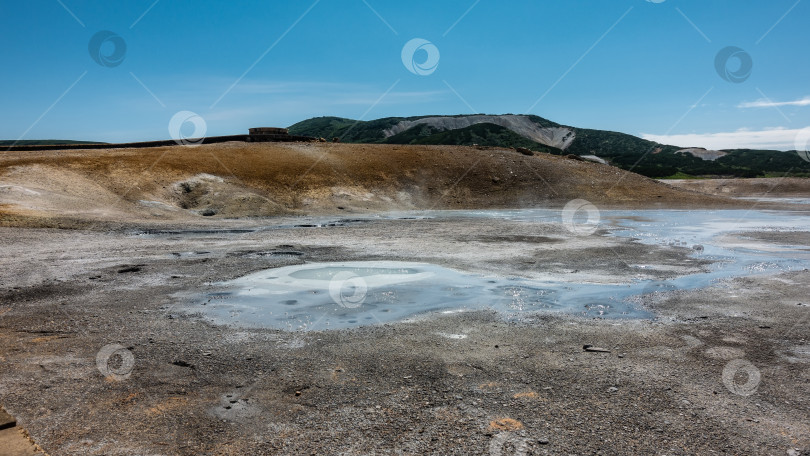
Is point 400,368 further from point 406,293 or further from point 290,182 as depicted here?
point 290,182

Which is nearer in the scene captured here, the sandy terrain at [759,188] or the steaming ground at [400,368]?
the steaming ground at [400,368]

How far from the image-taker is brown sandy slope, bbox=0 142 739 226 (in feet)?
93.0

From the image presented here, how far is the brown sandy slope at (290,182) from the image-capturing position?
93.0 feet

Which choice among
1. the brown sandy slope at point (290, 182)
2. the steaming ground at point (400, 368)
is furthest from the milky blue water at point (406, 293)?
the brown sandy slope at point (290, 182)

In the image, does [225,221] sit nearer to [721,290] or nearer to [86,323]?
[86,323]

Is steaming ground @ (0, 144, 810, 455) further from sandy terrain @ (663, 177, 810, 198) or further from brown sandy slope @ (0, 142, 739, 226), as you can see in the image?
sandy terrain @ (663, 177, 810, 198)

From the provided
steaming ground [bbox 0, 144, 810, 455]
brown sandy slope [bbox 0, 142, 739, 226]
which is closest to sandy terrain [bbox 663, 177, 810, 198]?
brown sandy slope [bbox 0, 142, 739, 226]

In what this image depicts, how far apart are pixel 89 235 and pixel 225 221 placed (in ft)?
25.7

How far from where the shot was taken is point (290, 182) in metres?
39.2

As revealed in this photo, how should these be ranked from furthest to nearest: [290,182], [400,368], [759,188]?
[759,188]
[290,182]
[400,368]

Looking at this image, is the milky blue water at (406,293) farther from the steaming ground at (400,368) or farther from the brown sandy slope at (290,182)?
the brown sandy slope at (290,182)

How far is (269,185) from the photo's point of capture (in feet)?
124

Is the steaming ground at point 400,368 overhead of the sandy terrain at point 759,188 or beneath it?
beneath

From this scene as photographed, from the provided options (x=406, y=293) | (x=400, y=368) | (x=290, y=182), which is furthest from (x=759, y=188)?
(x=400, y=368)
